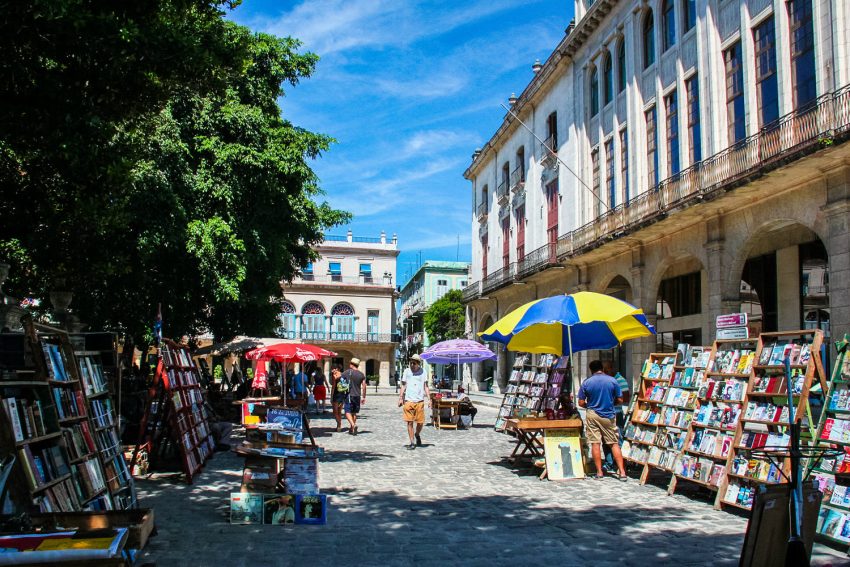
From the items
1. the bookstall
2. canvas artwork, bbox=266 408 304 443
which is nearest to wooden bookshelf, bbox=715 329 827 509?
the bookstall

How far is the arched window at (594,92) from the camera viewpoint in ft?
84.6

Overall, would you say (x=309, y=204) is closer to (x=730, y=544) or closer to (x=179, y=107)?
(x=179, y=107)

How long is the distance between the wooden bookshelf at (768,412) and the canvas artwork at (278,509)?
480 centimetres

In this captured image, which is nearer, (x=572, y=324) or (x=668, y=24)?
(x=572, y=324)

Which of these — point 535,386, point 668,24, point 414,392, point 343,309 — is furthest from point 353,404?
point 343,309

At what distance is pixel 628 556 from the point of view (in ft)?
20.6

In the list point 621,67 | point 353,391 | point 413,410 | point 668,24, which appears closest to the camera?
point 413,410

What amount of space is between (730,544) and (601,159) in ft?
64.8

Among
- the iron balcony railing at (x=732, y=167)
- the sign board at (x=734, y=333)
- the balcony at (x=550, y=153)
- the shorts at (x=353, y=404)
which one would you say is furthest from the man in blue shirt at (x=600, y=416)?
the balcony at (x=550, y=153)

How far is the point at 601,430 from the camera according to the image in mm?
10688

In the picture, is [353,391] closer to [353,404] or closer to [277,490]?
[353,404]

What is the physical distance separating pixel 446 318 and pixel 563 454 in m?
47.9

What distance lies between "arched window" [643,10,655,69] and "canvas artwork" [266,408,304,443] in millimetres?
16964

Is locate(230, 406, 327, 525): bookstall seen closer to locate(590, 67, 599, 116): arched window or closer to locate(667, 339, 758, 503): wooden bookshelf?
locate(667, 339, 758, 503): wooden bookshelf
